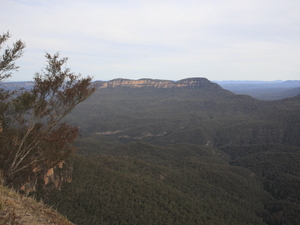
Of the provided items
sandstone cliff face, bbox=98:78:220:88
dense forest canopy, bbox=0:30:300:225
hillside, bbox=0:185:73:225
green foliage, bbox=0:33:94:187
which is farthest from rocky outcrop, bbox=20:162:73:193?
sandstone cliff face, bbox=98:78:220:88

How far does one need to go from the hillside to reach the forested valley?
610 cm

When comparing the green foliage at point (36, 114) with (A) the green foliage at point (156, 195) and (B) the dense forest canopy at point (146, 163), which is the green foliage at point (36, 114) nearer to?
(B) the dense forest canopy at point (146, 163)

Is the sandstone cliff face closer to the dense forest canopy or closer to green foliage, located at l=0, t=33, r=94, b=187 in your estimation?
the dense forest canopy

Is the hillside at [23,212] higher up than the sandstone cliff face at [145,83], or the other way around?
the sandstone cliff face at [145,83]

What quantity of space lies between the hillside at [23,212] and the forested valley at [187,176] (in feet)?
20.0

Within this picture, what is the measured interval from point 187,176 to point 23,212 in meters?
36.7

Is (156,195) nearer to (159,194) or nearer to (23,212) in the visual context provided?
(159,194)

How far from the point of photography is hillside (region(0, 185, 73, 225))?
18.1 feet

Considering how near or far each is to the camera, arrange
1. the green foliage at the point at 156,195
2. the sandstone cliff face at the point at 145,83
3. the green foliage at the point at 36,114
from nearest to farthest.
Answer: the green foliage at the point at 36,114, the green foliage at the point at 156,195, the sandstone cliff face at the point at 145,83

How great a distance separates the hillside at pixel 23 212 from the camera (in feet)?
18.1

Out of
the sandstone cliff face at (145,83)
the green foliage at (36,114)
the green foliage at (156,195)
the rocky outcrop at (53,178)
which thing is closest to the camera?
the green foliage at (36,114)

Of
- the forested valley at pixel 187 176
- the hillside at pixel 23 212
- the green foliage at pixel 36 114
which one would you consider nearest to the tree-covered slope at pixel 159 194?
the forested valley at pixel 187 176

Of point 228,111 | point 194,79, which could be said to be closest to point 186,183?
point 228,111

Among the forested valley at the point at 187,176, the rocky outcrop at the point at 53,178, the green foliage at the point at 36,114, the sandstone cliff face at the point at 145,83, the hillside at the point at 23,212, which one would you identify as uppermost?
the sandstone cliff face at the point at 145,83
